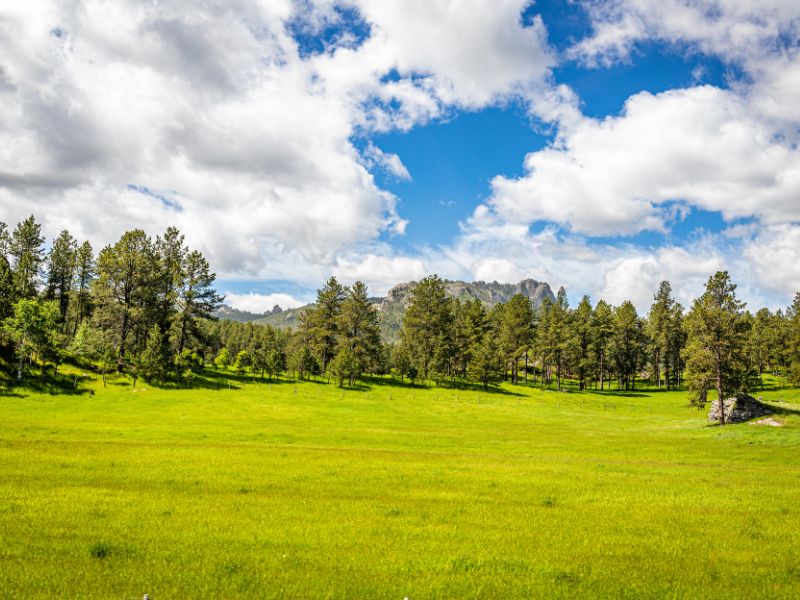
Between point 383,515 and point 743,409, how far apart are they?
56.9m

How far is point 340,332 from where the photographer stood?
367 ft

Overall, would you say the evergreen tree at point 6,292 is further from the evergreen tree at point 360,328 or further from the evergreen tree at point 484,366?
the evergreen tree at point 484,366

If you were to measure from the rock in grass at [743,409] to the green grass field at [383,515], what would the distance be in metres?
11.0

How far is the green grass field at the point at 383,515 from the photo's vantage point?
12.5 meters

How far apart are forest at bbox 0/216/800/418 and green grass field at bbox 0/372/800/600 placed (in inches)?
866

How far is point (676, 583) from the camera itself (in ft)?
43.2

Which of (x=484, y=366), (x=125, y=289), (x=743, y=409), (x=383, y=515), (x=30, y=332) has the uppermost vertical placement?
(x=125, y=289)

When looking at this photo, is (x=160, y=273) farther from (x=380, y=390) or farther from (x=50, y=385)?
(x=380, y=390)

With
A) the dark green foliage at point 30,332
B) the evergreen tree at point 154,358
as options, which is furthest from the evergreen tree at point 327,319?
A: the dark green foliage at point 30,332

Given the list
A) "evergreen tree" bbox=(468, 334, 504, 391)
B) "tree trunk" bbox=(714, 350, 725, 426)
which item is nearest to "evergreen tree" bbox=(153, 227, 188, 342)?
"evergreen tree" bbox=(468, 334, 504, 391)

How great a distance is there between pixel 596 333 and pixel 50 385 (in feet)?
374

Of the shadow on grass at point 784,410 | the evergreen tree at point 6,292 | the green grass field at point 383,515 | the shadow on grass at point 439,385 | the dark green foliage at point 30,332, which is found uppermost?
the evergreen tree at point 6,292

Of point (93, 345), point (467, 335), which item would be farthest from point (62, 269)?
point (467, 335)

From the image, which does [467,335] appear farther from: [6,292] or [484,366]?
[6,292]
